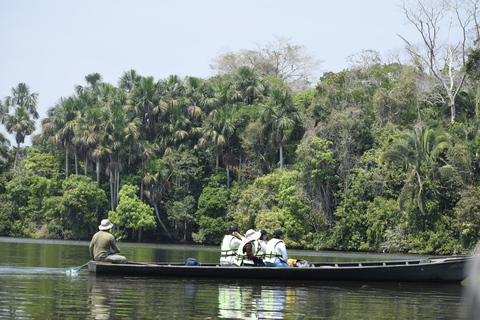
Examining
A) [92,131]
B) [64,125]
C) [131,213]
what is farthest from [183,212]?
[64,125]

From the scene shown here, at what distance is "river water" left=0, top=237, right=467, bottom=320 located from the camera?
10.1 meters

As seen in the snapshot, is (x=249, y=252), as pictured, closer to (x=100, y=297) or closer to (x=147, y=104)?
(x=100, y=297)

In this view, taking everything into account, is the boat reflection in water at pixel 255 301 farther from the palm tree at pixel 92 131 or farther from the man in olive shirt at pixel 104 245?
the palm tree at pixel 92 131

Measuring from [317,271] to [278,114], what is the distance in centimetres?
3774

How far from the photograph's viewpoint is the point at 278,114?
53.9m

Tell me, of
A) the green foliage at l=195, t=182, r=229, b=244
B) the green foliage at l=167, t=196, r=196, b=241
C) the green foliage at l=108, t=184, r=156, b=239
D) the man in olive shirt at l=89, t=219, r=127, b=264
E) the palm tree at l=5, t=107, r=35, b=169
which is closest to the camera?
the man in olive shirt at l=89, t=219, r=127, b=264

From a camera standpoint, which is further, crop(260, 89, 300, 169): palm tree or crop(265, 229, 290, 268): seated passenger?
crop(260, 89, 300, 169): palm tree

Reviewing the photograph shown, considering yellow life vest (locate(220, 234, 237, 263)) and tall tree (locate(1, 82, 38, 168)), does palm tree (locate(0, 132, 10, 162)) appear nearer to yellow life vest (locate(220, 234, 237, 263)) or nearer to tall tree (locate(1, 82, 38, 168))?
tall tree (locate(1, 82, 38, 168))

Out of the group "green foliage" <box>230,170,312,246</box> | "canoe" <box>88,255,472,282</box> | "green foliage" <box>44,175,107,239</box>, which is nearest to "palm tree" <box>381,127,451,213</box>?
"green foliage" <box>230,170,312,246</box>

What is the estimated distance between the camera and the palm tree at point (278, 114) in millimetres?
53844

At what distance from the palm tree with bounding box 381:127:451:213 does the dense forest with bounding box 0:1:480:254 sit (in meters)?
0.09

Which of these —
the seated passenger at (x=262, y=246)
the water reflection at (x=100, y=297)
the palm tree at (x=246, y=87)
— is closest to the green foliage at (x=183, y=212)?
the palm tree at (x=246, y=87)

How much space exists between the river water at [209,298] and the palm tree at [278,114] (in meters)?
37.4

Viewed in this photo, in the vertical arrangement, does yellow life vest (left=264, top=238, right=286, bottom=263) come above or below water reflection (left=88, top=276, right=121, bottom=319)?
above
